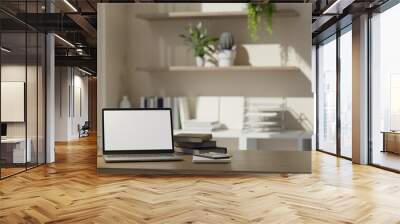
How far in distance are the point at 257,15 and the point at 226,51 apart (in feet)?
1.41

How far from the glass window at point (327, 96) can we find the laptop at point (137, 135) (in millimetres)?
5963

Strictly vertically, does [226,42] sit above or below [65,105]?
above

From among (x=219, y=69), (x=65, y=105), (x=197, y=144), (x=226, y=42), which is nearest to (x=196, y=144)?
(x=197, y=144)

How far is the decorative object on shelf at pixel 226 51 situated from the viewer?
3900 mm

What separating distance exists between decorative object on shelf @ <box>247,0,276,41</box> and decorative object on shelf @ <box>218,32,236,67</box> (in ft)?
0.69

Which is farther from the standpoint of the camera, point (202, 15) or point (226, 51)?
point (202, 15)

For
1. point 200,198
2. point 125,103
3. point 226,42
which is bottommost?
point 200,198

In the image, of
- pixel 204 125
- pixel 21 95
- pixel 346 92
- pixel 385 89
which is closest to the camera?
pixel 204 125

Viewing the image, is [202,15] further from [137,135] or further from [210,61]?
[137,135]

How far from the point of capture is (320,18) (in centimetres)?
711

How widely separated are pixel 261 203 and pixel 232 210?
40 cm

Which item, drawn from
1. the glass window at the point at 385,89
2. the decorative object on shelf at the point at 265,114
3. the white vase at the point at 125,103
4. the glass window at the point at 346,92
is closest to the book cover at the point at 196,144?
the decorative object on shelf at the point at 265,114

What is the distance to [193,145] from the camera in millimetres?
3770

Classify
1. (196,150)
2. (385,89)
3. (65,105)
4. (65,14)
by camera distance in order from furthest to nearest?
(65,105) < (65,14) < (385,89) < (196,150)
